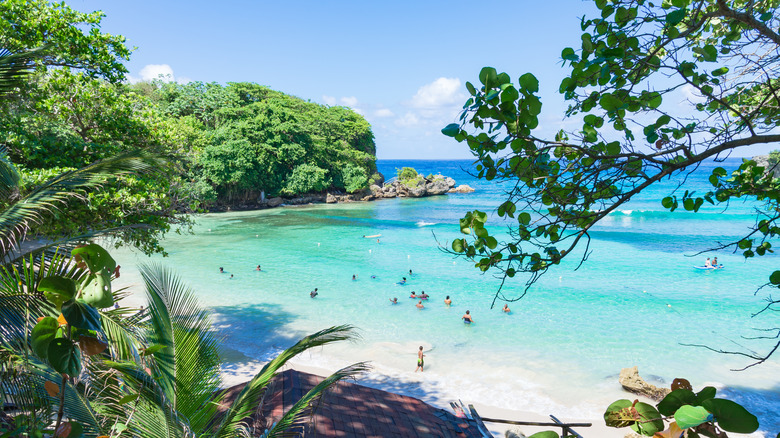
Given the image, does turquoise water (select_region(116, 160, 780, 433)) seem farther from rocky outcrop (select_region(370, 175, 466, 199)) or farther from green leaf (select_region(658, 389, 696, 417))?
rocky outcrop (select_region(370, 175, 466, 199))

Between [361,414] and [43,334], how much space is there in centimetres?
561

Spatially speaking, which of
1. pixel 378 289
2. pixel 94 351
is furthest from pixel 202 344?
pixel 378 289

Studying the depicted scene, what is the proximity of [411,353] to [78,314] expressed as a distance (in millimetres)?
12618

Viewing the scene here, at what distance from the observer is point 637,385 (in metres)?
11.3

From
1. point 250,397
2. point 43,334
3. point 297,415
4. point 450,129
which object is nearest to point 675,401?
point 450,129

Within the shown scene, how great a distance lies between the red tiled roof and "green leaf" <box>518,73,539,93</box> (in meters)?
5.08

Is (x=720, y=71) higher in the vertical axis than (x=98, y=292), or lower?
higher

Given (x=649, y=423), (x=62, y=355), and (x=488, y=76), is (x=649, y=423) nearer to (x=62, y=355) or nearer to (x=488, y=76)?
(x=488, y=76)

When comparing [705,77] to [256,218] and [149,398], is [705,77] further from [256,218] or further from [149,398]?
[256,218]

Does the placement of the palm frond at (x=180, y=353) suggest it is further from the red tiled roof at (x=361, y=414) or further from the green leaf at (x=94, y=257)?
the green leaf at (x=94, y=257)

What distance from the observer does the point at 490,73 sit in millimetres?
2312

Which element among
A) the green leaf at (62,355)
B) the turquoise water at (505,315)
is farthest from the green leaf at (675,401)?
the turquoise water at (505,315)

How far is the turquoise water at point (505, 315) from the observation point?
40.7 feet

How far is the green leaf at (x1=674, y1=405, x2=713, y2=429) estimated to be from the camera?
1.02m
